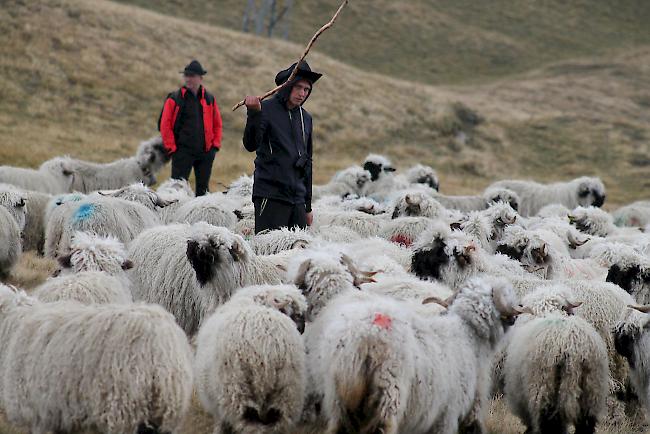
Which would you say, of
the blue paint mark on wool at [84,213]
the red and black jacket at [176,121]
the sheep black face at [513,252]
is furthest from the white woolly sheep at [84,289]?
the red and black jacket at [176,121]

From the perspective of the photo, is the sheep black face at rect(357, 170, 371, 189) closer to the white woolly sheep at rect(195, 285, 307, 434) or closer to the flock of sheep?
the flock of sheep

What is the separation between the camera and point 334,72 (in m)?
38.0

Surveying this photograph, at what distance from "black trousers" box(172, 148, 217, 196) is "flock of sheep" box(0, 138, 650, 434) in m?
3.68

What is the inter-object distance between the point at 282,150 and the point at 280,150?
21mm

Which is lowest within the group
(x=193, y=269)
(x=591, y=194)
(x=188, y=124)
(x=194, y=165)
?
(x=194, y=165)

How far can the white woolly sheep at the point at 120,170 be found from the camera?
1512cm

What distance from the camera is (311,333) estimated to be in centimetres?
605

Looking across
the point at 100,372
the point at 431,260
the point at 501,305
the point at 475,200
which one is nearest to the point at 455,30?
the point at 475,200

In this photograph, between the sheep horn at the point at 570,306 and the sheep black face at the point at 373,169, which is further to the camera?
the sheep black face at the point at 373,169

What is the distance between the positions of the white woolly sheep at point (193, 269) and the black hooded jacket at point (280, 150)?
3.38 feet

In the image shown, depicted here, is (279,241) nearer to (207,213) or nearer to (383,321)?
(207,213)

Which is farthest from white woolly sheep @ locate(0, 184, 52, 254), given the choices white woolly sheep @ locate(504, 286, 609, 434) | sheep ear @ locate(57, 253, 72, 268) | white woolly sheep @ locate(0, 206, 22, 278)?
white woolly sheep @ locate(504, 286, 609, 434)

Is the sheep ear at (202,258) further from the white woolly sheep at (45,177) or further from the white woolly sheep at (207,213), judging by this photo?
the white woolly sheep at (45,177)

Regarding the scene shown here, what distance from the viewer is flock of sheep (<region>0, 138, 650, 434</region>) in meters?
5.09
